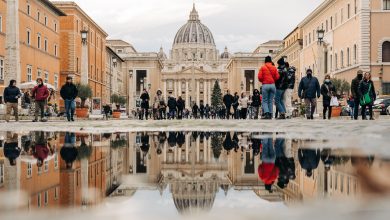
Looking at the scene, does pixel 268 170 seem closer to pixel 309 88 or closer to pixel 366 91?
pixel 309 88

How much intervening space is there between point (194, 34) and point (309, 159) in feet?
606

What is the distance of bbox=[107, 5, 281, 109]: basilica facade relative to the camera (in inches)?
4651

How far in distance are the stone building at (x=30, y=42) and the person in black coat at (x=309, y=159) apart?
2967 cm

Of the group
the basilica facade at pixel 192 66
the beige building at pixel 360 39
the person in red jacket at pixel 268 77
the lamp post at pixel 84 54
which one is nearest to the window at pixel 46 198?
the person in red jacket at pixel 268 77

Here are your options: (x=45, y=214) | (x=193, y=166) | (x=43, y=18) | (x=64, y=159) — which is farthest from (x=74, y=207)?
(x=43, y=18)

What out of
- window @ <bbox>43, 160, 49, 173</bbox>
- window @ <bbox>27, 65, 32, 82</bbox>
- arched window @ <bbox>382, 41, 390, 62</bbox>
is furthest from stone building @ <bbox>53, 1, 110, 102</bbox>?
window @ <bbox>43, 160, 49, 173</bbox>

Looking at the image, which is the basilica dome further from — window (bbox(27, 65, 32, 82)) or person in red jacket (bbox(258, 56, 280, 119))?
person in red jacket (bbox(258, 56, 280, 119))

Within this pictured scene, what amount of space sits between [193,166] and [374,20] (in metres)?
44.1

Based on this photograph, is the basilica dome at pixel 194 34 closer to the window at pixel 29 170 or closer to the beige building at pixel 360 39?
the beige building at pixel 360 39

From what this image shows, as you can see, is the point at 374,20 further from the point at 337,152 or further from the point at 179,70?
the point at 179,70

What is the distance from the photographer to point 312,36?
65.7 meters

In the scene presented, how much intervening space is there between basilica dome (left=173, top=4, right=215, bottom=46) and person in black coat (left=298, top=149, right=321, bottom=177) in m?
180

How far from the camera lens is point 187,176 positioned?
11.1ft

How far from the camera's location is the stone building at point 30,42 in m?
32.5
